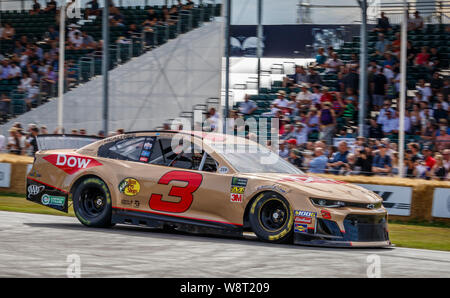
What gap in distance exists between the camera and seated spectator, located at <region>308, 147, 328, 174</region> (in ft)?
53.3

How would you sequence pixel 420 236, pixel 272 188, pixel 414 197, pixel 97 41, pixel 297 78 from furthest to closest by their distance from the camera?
1. pixel 97 41
2. pixel 297 78
3. pixel 414 197
4. pixel 420 236
5. pixel 272 188

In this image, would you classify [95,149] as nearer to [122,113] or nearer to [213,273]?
[213,273]

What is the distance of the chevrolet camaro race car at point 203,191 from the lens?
9711 millimetres

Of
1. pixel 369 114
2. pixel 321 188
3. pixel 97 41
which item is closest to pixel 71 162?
pixel 321 188

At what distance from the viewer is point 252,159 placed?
10836 mm

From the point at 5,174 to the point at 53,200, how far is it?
7.09 metres

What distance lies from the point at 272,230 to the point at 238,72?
18.4 metres

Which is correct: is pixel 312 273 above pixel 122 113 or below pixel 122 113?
below

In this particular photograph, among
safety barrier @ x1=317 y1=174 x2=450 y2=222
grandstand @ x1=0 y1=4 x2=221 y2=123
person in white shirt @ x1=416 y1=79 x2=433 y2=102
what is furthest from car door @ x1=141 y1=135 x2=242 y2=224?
grandstand @ x1=0 y1=4 x2=221 y2=123

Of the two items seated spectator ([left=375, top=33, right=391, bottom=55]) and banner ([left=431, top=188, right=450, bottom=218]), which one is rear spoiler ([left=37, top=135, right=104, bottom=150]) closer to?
banner ([left=431, top=188, right=450, bottom=218])

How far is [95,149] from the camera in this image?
11562mm

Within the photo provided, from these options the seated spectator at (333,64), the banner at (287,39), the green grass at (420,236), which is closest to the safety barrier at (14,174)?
the green grass at (420,236)

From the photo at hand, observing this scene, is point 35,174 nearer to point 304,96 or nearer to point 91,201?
point 91,201
